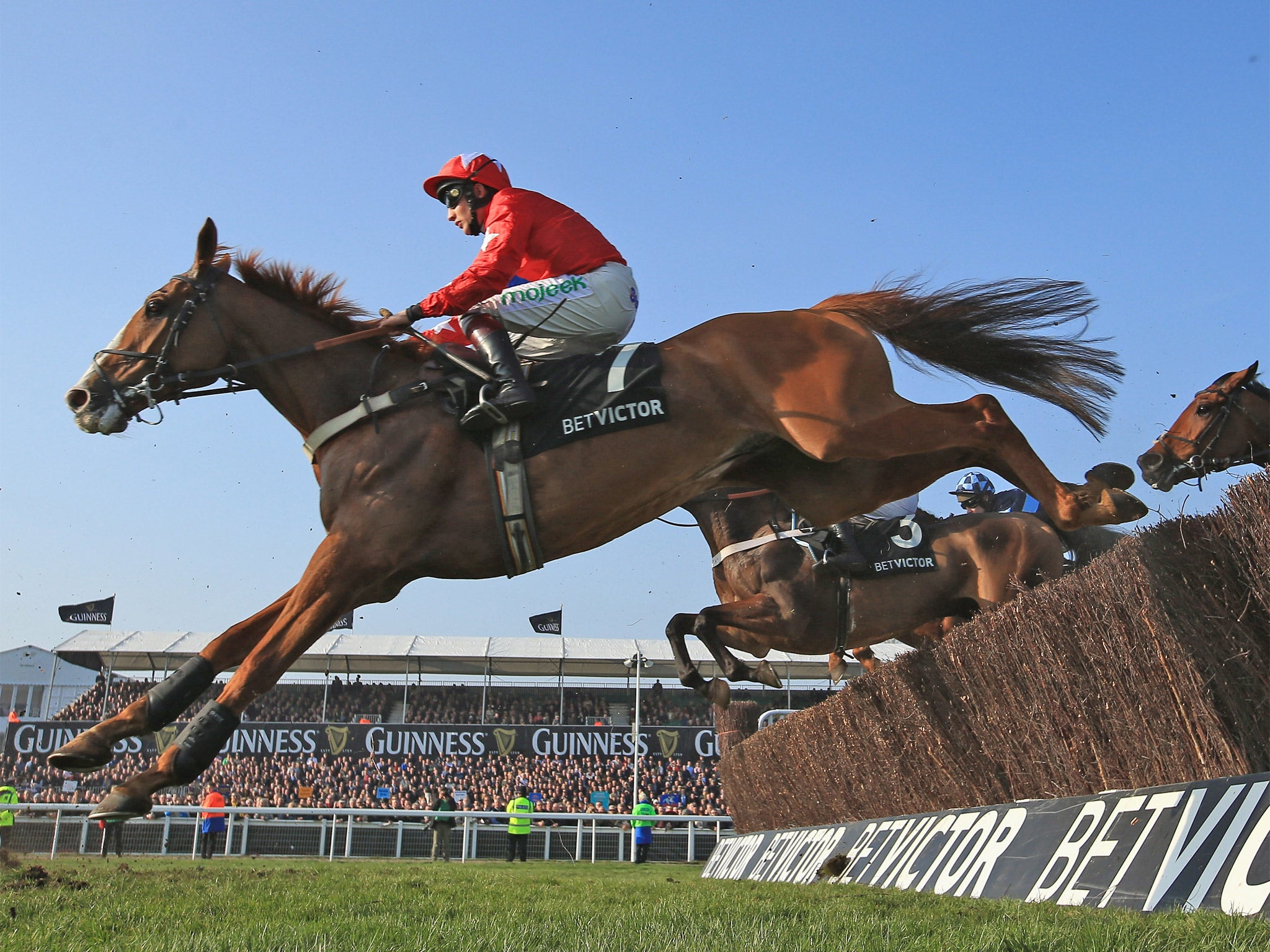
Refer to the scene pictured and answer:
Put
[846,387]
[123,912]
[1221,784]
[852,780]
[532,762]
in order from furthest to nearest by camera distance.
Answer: [532,762]
[852,780]
[846,387]
[123,912]
[1221,784]

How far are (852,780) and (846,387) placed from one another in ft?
15.0

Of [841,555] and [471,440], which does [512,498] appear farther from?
[841,555]

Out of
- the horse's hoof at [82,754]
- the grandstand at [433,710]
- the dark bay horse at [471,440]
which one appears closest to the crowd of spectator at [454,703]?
the grandstand at [433,710]

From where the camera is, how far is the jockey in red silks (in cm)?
492

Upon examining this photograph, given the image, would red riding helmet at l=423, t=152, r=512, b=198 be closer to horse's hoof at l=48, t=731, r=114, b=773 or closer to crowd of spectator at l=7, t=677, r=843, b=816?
horse's hoof at l=48, t=731, r=114, b=773

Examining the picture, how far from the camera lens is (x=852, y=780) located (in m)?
8.58

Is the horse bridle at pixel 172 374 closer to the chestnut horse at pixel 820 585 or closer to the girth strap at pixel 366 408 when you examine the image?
the girth strap at pixel 366 408

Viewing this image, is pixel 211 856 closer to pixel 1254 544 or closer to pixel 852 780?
pixel 852 780

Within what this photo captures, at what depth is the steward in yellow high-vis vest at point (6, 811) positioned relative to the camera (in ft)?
47.8

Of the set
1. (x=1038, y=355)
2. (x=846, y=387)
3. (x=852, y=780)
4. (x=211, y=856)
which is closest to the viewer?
(x=846, y=387)

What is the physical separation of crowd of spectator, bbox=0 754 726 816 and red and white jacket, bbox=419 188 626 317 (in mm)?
19769

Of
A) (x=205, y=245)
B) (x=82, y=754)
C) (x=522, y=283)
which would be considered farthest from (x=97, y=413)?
(x=522, y=283)

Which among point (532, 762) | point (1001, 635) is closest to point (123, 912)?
point (1001, 635)

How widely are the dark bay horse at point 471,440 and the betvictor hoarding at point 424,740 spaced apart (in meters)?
22.0
